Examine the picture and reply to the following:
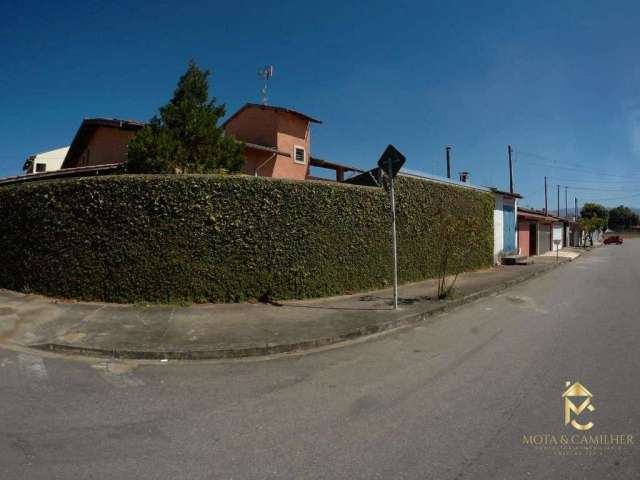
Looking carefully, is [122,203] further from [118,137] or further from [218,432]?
[118,137]

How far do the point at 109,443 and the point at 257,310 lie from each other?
14.5ft

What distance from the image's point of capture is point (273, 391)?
3992mm

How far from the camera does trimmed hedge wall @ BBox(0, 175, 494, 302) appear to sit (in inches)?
301

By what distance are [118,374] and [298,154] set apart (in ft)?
50.4

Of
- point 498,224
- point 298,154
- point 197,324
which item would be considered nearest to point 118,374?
point 197,324

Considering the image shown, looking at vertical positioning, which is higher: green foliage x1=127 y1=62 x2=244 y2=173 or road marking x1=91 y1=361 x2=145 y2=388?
green foliage x1=127 y1=62 x2=244 y2=173

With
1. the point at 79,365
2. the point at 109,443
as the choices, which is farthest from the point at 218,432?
the point at 79,365

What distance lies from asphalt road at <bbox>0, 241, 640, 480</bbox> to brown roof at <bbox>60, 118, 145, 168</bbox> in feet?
37.8

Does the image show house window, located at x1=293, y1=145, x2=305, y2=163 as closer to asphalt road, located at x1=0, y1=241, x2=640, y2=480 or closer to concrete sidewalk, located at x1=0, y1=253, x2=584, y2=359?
concrete sidewalk, located at x1=0, y1=253, x2=584, y2=359

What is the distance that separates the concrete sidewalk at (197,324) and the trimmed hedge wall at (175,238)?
0.41 meters

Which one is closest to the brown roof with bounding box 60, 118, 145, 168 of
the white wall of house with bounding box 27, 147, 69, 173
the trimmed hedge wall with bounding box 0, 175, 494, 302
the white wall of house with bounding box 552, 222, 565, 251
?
the trimmed hedge wall with bounding box 0, 175, 494, 302

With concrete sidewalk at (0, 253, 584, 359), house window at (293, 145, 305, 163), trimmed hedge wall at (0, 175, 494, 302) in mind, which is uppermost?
house window at (293, 145, 305, 163)

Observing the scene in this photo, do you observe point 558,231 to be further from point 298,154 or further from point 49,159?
point 49,159

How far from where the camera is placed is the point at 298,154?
61.0 feet
